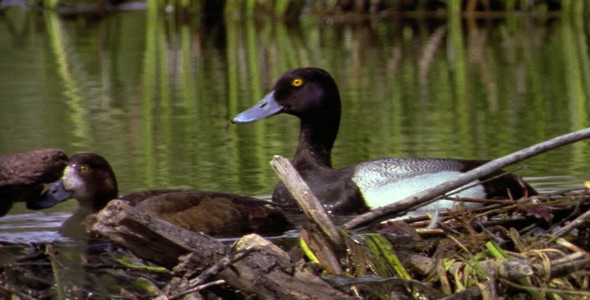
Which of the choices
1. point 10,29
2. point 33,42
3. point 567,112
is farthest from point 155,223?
point 10,29

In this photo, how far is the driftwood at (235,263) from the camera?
4344 millimetres

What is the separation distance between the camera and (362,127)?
10.8m

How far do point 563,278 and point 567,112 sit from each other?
275 inches

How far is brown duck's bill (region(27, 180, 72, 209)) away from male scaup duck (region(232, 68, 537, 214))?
4.32ft

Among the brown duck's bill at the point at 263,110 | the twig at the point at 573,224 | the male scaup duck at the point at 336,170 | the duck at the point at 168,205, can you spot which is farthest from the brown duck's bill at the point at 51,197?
the twig at the point at 573,224

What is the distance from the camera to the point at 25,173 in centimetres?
556

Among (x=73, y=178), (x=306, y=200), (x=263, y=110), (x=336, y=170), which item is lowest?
(x=336, y=170)

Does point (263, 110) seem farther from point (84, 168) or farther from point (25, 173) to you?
point (25, 173)

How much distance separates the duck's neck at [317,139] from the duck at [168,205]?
1.41 metres

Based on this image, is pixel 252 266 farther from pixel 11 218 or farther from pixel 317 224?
pixel 11 218

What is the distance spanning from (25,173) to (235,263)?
1557 millimetres

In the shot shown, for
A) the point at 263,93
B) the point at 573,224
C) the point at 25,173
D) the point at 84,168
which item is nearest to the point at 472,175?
the point at 573,224

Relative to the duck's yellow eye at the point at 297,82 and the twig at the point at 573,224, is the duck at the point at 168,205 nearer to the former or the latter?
the duck's yellow eye at the point at 297,82

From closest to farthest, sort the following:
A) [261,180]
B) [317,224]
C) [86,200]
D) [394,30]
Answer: [317,224] → [86,200] → [261,180] → [394,30]
